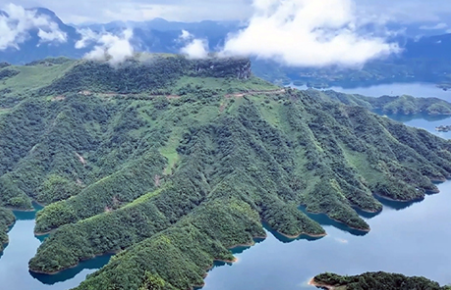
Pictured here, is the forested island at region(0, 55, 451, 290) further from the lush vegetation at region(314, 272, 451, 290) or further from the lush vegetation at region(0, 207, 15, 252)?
the lush vegetation at region(314, 272, 451, 290)

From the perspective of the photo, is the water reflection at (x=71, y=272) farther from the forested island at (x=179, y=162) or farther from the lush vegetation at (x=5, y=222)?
the lush vegetation at (x=5, y=222)

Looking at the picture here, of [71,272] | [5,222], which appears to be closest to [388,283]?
[71,272]

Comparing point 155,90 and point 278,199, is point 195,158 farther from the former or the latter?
point 155,90

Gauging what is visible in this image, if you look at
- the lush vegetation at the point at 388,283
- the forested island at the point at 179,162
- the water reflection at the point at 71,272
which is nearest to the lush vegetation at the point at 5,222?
the forested island at the point at 179,162

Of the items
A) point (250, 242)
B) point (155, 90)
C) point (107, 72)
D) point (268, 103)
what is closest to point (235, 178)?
point (250, 242)

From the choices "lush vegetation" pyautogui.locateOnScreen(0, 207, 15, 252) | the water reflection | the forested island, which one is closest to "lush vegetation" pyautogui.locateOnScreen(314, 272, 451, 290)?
the forested island

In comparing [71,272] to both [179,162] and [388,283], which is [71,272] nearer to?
[179,162]
